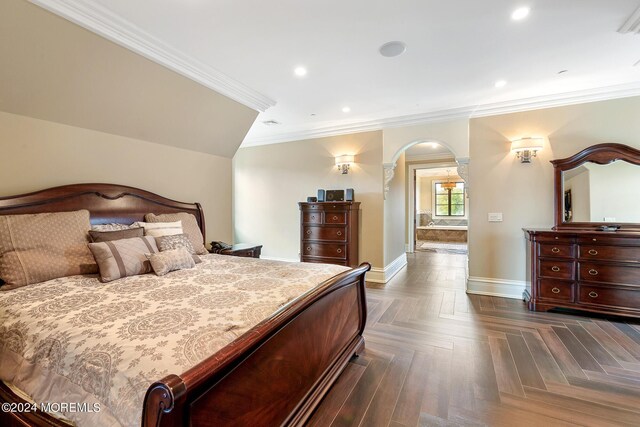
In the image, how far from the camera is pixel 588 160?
3.43 m

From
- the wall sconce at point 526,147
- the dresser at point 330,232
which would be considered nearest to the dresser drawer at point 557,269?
the wall sconce at point 526,147

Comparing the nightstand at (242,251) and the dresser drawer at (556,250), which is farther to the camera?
the nightstand at (242,251)

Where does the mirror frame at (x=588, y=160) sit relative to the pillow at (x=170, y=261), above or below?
above

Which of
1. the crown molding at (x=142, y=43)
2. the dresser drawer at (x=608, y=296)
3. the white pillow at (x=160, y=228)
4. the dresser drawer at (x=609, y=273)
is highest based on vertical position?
the crown molding at (x=142, y=43)

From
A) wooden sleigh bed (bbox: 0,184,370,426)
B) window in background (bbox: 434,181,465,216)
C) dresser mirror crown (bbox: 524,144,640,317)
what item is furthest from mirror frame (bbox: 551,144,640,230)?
window in background (bbox: 434,181,465,216)

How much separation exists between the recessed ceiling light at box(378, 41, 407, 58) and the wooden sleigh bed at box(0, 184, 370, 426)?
1.98 meters

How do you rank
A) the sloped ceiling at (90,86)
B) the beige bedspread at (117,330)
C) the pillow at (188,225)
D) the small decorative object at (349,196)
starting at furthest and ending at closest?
the small decorative object at (349,196) < the pillow at (188,225) < the sloped ceiling at (90,86) < the beige bedspread at (117,330)

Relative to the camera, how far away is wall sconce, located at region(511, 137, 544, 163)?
11.8ft

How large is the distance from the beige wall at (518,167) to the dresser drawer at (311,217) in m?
2.24

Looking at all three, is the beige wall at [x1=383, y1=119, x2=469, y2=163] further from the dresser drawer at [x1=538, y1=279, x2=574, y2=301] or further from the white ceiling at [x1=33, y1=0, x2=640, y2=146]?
the dresser drawer at [x1=538, y1=279, x2=574, y2=301]

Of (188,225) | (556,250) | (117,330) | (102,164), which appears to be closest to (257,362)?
(117,330)

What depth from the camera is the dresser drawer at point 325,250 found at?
4.39 metres

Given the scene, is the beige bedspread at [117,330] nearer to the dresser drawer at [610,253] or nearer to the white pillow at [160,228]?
the white pillow at [160,228]

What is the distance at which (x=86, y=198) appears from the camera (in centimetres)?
247
